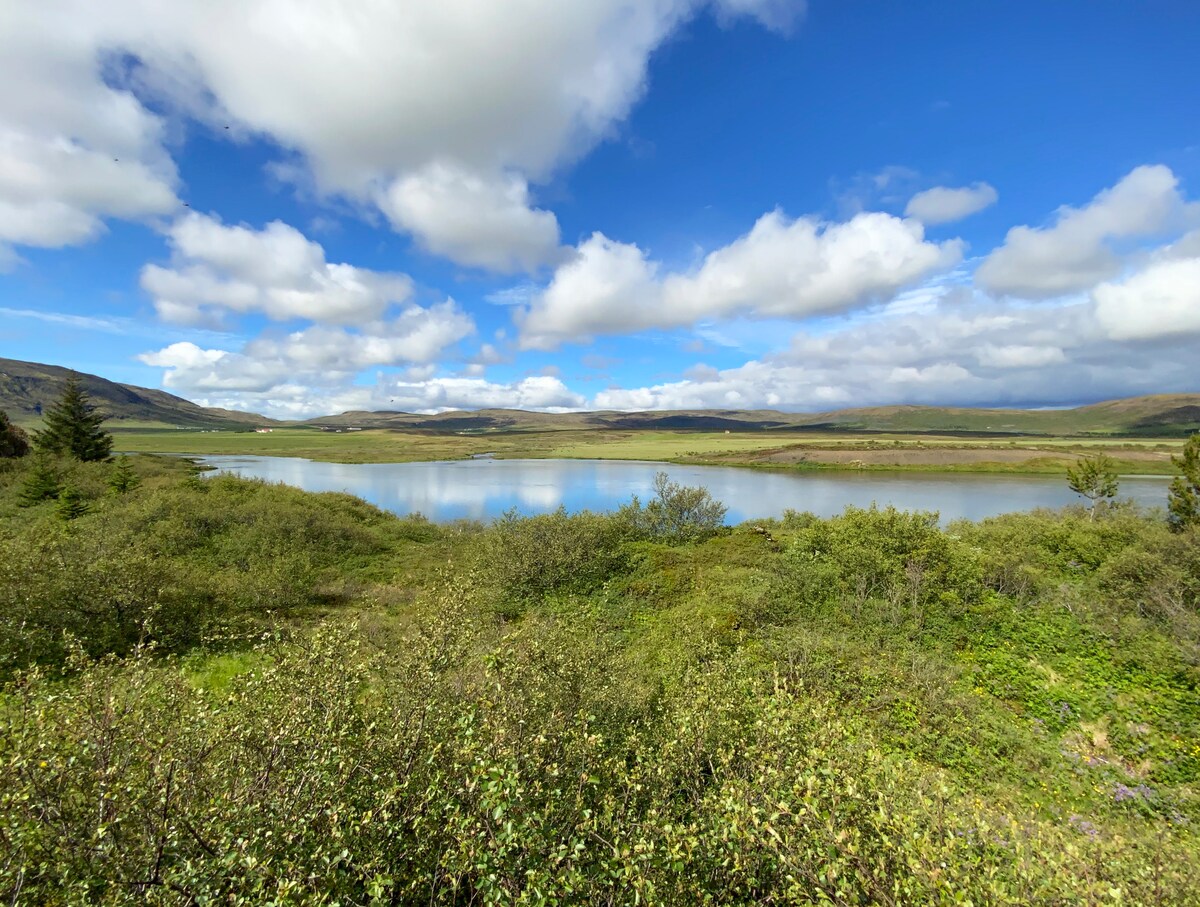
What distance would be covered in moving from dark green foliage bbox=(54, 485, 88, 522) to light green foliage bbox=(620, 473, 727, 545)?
29676 mm

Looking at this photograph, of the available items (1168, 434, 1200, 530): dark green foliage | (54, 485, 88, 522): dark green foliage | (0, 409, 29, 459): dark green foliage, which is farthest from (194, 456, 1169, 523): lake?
(54, 485, 88, 522): dark green foliage

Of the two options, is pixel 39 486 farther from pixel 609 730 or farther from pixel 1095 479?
pixel 1095 479

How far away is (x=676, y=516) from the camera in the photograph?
35.7 metres

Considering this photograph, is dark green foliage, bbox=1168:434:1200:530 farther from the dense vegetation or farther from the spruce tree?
the spruce tree

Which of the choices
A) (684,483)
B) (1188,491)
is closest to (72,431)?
(684,483)

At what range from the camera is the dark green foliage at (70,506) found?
83.8 feet

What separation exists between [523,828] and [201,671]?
13.6m

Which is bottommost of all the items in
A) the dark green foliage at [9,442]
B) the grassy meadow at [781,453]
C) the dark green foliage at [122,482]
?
the grassy meadow at [781,453]

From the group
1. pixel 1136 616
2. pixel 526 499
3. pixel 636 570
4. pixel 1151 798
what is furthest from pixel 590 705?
pixel 526 499

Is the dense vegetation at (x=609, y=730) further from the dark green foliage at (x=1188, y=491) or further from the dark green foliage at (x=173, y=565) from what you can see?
the dark green foliage at (x=1188, y=491)

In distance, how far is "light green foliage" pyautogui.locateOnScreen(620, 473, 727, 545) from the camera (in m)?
33.6

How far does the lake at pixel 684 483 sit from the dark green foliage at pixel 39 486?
19795 millimetres

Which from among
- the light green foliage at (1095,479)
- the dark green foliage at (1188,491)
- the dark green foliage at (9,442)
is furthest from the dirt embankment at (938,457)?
the dark green foliage at (9,442)

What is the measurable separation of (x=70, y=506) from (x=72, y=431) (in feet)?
69.7
